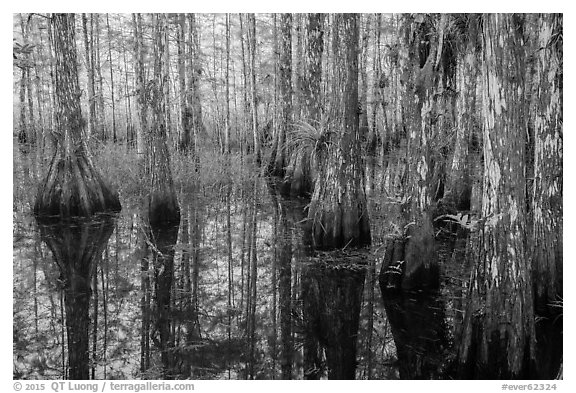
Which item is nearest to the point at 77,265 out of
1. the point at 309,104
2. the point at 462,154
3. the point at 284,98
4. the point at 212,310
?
the point at 212,310

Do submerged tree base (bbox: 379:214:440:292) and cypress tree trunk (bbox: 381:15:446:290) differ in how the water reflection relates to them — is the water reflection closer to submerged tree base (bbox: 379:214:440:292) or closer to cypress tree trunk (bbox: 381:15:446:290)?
submerged tree base (bbox: 379:214:440:292)

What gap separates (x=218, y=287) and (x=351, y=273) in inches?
60.9

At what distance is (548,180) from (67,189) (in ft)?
22.5

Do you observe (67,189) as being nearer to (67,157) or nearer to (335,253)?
(67,157)

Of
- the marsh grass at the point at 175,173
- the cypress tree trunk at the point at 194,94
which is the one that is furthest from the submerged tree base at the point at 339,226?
the cypress tree trunk at the point at 194,94

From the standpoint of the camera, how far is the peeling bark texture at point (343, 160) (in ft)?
20.6

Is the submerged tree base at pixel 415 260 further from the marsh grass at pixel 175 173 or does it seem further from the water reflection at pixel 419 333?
the marsh grass at pixel 175 173

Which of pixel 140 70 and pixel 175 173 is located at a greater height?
pixel 140 70

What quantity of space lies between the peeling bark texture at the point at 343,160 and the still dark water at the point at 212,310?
315 millimetres

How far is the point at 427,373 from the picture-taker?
3.81 meters

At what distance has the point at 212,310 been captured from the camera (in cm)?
482

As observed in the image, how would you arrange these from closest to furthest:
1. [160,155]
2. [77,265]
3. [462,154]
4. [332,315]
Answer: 1. [332,315]
2. [77,265]
3. [160,155]
4. [462,154]
